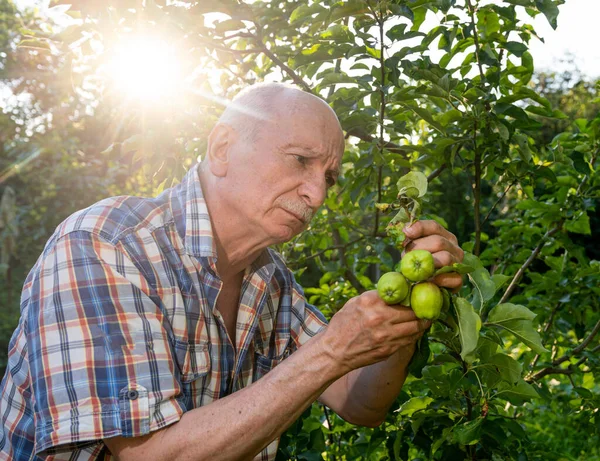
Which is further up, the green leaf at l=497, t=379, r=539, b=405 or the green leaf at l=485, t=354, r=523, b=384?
the green leaf at l=485, t=354, r=523, b=384

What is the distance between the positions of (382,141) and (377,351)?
110 cm

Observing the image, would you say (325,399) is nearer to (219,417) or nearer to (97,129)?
(219,417)

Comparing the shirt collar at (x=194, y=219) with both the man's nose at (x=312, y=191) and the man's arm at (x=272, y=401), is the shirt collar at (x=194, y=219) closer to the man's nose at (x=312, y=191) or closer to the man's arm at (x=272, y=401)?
the man's nose at (x=312, y=191)

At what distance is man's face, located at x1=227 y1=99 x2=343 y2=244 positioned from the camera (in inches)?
69.9

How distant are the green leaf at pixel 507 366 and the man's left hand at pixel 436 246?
0.83 feet

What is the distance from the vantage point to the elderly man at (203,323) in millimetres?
1441

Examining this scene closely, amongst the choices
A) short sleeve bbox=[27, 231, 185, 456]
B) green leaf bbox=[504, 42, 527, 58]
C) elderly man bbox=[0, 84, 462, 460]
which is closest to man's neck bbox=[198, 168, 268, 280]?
elderly man bbox=[0, 84, 462, 460]

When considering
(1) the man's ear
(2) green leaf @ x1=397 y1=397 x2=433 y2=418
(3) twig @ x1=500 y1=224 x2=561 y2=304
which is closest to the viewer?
(1) the man's ear

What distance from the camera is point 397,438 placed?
86.9 inches

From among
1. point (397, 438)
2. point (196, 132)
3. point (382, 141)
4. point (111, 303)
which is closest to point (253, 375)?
point (397, 438)

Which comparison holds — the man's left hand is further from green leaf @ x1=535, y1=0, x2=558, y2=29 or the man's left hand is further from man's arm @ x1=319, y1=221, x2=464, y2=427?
green leaf @ x1=535, y1=0, x2=558, y2=29

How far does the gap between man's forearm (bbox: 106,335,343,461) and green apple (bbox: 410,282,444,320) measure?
0.77 feet

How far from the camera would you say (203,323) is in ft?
5.85

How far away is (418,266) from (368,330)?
0.18 meters
